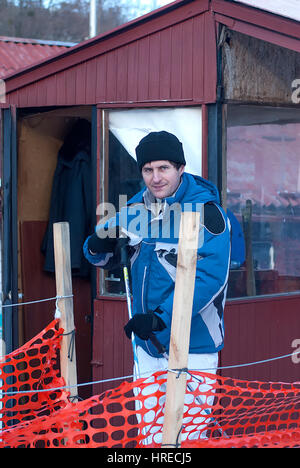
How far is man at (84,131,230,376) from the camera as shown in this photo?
3.31 meters

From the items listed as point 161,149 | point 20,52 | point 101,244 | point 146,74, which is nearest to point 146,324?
point 101,244

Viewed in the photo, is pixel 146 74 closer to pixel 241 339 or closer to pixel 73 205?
pixel 73 205

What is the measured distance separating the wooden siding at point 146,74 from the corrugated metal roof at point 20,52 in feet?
4.16

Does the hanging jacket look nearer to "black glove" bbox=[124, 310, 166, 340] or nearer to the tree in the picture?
"black glove" bbox=[124, 310, 166, 340]

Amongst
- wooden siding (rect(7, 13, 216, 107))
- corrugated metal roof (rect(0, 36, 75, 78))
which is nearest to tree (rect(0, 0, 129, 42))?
corrugated metal roof (rect(0, 36, 75, 78))

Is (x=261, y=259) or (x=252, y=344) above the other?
(x=261, y=259)

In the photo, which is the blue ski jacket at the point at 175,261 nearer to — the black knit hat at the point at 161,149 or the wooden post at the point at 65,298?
the black knit hat at the point at 161,149

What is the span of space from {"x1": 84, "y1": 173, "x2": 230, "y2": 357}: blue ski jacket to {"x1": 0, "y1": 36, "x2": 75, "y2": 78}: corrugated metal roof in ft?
10.8

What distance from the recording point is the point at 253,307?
507 cm

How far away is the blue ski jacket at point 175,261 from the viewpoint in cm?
326
